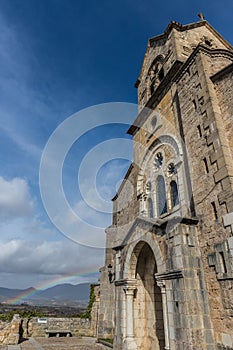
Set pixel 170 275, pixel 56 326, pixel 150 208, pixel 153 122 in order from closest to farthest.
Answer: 1. pixel 170 275
2. pixel 150 208
3. pixel 153 122
4. pixel 56 326

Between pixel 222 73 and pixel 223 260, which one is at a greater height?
pixel 222 73

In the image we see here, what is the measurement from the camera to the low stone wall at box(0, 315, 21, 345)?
1256 centimetres

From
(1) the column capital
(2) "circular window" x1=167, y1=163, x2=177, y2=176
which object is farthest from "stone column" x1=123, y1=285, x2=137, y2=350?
(2) "circular window" x1=167, y1=163, x2=177, y2=176

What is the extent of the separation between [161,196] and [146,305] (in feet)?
15.7

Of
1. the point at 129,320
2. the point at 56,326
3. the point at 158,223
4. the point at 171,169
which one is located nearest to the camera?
the point at 158,223

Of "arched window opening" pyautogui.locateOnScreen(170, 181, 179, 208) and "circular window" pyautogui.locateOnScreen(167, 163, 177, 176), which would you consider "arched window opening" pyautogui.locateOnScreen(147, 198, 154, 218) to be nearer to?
"arched window opening" pyautogui.locateOnScreen(170, 181, 179, 208)

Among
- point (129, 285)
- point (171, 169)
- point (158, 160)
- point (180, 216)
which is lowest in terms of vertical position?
point (129, 285)

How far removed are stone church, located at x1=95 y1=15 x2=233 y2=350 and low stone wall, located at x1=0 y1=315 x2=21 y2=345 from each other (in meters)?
4.71

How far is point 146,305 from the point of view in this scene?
9.68 m

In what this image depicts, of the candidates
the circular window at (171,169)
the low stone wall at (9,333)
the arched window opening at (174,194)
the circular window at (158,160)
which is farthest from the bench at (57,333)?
the circular window at (171,169)

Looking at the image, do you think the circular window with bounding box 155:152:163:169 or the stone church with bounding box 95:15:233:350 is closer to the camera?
the stone church with bounding box 95:15:233:350

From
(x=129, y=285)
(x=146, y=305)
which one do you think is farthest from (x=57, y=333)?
(x=129, y=285)

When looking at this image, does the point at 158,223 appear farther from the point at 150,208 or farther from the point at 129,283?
the point at 150,208

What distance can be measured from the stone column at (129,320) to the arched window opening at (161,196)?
11.8 ft
